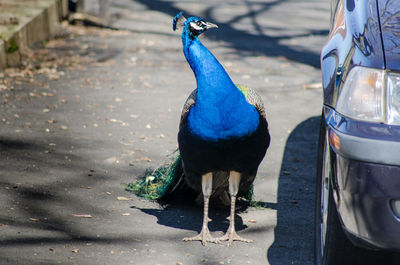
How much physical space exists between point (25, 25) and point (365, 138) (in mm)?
7170

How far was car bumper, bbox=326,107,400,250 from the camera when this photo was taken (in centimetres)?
266

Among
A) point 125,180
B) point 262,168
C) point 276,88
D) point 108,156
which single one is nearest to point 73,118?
point 108,156

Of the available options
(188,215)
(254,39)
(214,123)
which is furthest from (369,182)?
(254,39)

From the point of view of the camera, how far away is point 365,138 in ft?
8.87

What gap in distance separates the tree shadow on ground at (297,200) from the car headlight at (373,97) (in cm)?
133

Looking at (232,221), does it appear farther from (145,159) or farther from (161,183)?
(145,159)

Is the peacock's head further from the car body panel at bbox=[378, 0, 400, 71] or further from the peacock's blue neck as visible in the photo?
the car body panel at bbox=[378, 0, 400, 71]

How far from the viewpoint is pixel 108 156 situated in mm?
5574

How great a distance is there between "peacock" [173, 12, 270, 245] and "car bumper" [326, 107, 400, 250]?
106 centimetres

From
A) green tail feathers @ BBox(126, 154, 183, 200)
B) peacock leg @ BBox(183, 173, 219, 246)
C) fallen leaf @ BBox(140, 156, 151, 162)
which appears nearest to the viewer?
peacock leg @ BBox(183, 173, 219, 246)

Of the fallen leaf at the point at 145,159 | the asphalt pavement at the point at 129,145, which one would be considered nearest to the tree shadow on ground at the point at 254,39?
the asphalt pavement at the point at 129,145

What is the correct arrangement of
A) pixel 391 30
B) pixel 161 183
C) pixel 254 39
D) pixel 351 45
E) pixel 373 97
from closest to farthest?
1. pixel 373 97
2. pixel 391 30
3. pixel 351 45
4. pixel 161 183
5. pixel 254 39

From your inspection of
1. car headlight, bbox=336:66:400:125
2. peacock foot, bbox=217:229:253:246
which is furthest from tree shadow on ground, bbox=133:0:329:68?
car headlight, bbox=336:66:400:125

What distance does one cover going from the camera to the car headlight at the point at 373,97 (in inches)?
109
